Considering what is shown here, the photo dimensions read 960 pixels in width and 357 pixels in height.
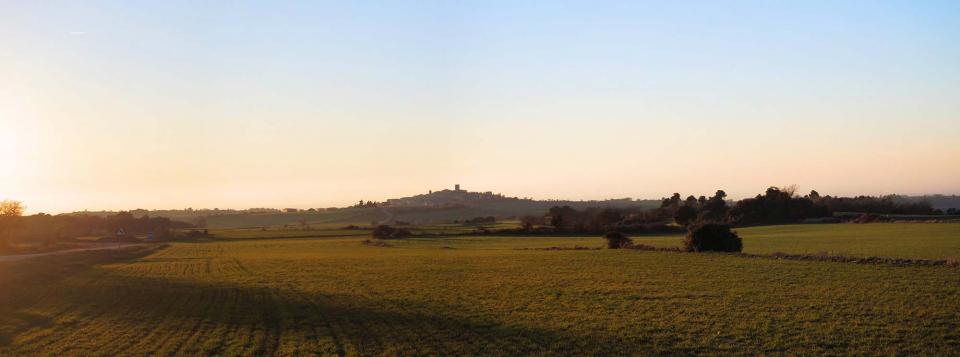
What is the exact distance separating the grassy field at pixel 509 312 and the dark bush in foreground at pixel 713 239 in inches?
388

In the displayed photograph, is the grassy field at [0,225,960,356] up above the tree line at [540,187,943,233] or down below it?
below

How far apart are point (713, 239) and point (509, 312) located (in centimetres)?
2964

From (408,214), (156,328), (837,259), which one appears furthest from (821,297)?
(408,214)

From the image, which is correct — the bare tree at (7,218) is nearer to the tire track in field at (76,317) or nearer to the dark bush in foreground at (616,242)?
the tire track in field at (76,317)

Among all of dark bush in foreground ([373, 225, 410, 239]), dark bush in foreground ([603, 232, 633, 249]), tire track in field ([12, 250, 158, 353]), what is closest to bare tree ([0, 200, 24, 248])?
dark bush in foreground ([373, 225, 410, 239])

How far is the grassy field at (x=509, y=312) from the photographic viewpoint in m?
17.4

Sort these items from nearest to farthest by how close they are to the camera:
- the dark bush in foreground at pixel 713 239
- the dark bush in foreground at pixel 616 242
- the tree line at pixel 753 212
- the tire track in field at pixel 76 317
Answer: the tire track in field at pixel 76 317
the dark bush in foreground at pixel 713 239
the dark bush in foreground at pixel 616 242
the tree line at pixel 753 212

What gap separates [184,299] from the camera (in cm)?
2794

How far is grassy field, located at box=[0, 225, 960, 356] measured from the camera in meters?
17.4

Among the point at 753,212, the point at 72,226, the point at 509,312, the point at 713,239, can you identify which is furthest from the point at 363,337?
the point at 72,226

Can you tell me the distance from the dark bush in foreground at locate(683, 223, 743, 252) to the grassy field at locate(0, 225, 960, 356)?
9866mm

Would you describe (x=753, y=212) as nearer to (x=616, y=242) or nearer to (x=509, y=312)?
(x=616, y=242)

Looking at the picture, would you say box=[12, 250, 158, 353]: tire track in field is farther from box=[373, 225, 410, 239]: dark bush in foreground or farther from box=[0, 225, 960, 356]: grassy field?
box=[373, 225, 410, 239]: dark bush in foreground

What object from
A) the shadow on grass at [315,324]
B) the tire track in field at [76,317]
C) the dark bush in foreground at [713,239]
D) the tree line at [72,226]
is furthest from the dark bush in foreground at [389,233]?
the shadow on grass at [315,324]
